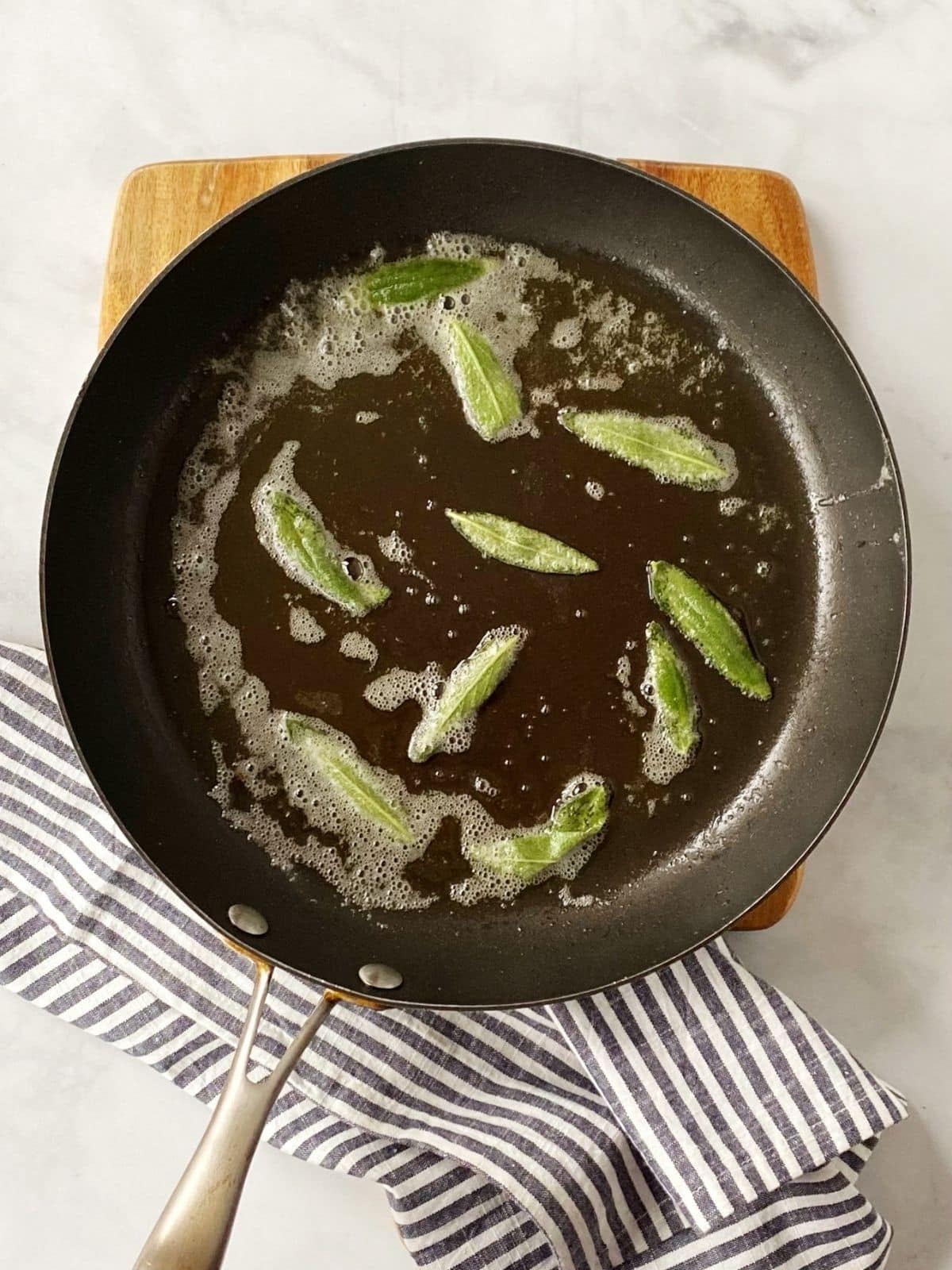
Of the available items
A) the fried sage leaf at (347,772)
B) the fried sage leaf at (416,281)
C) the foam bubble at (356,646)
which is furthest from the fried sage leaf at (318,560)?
the fried sage leaf at (416,281)

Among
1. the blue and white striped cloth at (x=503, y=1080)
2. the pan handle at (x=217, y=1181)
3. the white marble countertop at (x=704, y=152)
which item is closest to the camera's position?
the pan handle at (x=217, y=1181)

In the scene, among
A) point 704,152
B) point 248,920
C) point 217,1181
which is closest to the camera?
point 217,1181

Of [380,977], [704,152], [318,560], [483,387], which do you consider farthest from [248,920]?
[704,152]

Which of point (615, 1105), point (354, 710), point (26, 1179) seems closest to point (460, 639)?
point (354, 710)

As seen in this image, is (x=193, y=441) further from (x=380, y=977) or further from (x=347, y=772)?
(x=380, y=977)

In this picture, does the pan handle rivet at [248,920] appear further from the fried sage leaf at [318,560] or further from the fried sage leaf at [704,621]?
the fried sage leaf at [704,621]
